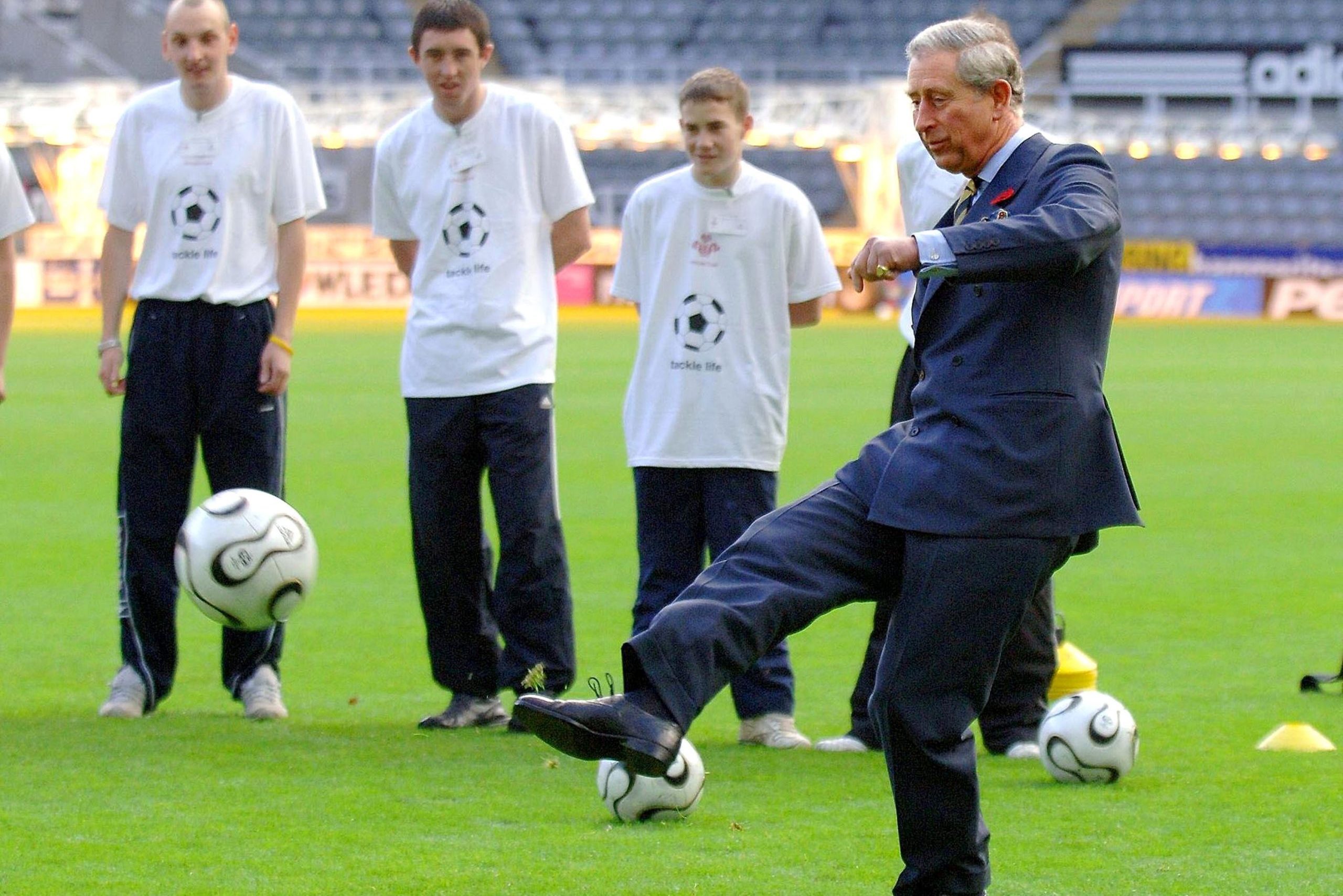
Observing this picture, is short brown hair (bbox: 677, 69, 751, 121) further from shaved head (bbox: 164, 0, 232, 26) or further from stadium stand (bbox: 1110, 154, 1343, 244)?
stadium stand (bbox: 1110, 154, 1343, 244)

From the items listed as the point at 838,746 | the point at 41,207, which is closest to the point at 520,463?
the point at 838,746

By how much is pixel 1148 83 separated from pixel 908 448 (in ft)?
131

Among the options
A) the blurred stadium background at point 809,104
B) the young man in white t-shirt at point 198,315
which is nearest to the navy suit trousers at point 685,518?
the young man in white t-shirt at point 198,315

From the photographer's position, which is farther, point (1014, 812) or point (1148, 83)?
point (1148, 83)

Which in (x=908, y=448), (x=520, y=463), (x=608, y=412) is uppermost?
(x=908, y=448)

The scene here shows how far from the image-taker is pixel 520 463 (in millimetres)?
5680

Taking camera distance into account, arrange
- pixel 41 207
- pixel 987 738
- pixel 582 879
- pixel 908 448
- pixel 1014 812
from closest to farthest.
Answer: pixel 908 448 < pixel 582 879 < pixel 1014 812 < pixel 987 738 < pixel 41 207

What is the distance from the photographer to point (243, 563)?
5086mm

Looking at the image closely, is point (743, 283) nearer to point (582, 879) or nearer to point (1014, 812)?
point (1014, 812)

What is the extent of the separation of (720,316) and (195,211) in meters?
1.63

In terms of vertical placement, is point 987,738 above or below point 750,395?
below

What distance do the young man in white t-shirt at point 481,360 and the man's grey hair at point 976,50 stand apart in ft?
7.83

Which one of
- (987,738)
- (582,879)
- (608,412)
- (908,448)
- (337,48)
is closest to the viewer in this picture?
(908,448)

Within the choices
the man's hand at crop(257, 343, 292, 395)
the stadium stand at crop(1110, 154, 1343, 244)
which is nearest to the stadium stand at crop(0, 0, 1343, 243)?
the stadium stand at crop(1110, 154, 1343, 244)
